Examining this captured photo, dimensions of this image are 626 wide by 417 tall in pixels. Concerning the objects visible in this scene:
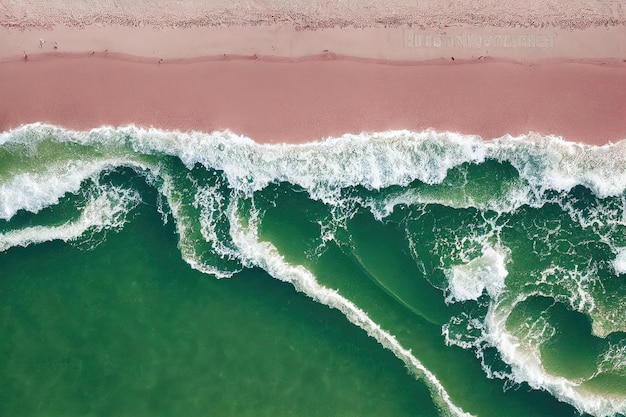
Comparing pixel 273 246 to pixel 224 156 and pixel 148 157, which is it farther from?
pixel 148 157

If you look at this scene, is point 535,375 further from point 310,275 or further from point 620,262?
point 310,275

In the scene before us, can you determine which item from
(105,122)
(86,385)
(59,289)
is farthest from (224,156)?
(86,385)

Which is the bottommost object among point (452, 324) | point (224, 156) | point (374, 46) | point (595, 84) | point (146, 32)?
point (452, 324)

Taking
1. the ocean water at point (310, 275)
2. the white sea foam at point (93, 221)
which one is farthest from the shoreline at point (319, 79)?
the white sea foam at point (93, 221)

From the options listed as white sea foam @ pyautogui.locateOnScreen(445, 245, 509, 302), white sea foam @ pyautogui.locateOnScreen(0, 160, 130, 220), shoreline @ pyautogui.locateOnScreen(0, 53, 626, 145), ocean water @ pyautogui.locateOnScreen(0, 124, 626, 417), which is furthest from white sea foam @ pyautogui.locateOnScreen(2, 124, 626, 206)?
white sea foam @ pyautogui.locateOnScreen(445, 245, 509, 302)

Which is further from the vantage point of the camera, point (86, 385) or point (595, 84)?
point (86, 385)

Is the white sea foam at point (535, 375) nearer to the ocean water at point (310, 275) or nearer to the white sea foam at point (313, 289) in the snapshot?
the ocean water at point (310, 275)

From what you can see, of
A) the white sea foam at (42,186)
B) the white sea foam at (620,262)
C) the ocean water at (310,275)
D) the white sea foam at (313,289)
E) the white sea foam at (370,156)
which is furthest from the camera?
the white sea foam at (42,186)
